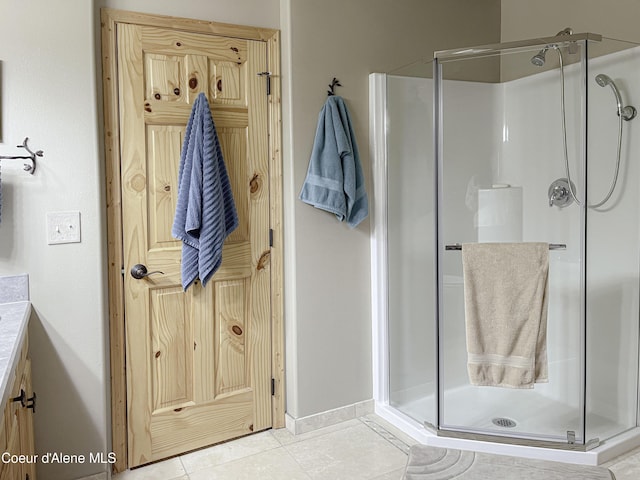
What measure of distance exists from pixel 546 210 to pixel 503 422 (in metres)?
1.03

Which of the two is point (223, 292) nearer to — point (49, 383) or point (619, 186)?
point (49, 383)

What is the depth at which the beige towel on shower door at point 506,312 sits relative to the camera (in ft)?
7.66

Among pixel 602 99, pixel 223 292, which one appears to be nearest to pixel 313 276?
pixel 223 292

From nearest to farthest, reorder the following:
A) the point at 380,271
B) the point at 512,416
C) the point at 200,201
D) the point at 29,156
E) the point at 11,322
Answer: the point at 11,322 → the point at 29,156 → the point at 200,201 → the point at 512,416 → the point at 380,271

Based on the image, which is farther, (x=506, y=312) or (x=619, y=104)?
(x=619, y=104)

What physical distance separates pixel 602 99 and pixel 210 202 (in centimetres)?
184

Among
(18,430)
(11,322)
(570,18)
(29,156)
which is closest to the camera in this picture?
(18,430)

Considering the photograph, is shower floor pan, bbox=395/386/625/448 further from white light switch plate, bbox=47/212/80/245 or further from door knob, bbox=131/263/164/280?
white light switch plate, bbox=47/212/80/245

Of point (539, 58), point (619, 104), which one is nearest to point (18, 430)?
point (539, 58)

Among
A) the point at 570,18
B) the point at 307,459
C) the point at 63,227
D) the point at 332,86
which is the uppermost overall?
the point at 570,18

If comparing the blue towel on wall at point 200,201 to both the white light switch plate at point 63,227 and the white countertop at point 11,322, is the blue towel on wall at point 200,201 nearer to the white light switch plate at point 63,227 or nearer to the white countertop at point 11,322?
the white light switch plate at point 63,227

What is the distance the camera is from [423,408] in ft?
8.99

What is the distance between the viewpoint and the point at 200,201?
232 cm

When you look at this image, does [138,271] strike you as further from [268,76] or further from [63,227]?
[268,76]
